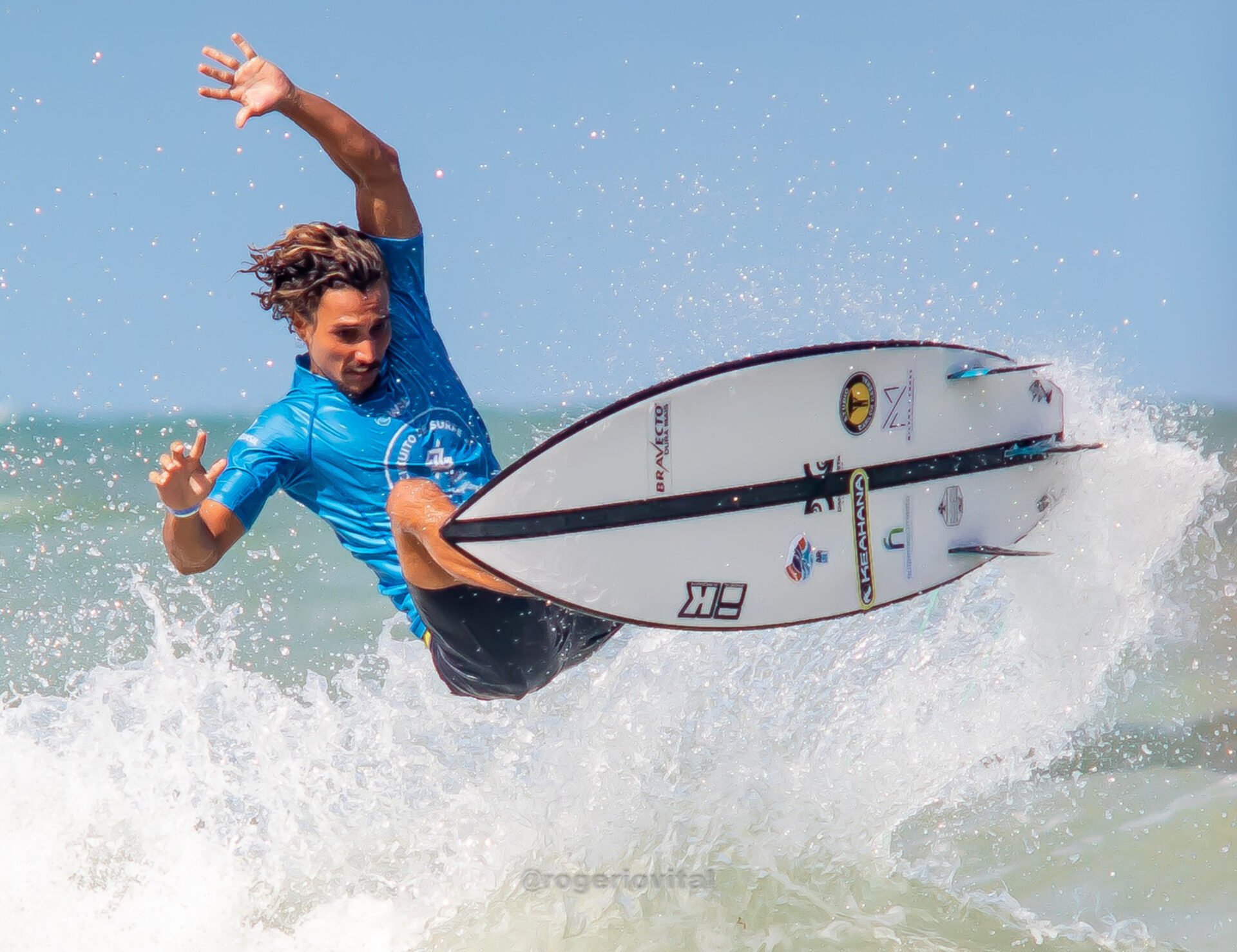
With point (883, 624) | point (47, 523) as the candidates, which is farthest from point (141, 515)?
point (883, 624)

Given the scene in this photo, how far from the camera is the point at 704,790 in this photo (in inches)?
157

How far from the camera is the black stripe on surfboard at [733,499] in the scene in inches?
121

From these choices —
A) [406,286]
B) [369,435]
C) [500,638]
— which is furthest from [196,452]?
[500,638]

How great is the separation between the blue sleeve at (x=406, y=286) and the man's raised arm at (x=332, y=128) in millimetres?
47

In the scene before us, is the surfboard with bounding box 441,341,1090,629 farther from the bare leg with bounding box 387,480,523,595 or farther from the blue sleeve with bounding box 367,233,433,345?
the blue sleeve with bounding box 367,233,433,345

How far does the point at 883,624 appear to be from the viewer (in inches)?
181

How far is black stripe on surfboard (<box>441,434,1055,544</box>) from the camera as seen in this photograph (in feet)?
10.1

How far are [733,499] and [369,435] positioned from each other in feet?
3.94

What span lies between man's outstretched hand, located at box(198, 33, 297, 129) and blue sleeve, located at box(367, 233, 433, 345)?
482 mm

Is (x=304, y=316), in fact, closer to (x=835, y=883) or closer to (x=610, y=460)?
(x=610, y=460)

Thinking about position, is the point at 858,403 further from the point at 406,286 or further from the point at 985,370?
the point at 406,286

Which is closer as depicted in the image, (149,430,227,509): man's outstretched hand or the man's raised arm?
(149,430,227,509): man's outstretched hand

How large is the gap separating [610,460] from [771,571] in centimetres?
75

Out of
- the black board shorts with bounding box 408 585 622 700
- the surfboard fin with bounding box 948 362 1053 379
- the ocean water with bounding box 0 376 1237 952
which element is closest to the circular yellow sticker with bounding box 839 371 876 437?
the surfboard fin with bounding box 948 362 1053 379
